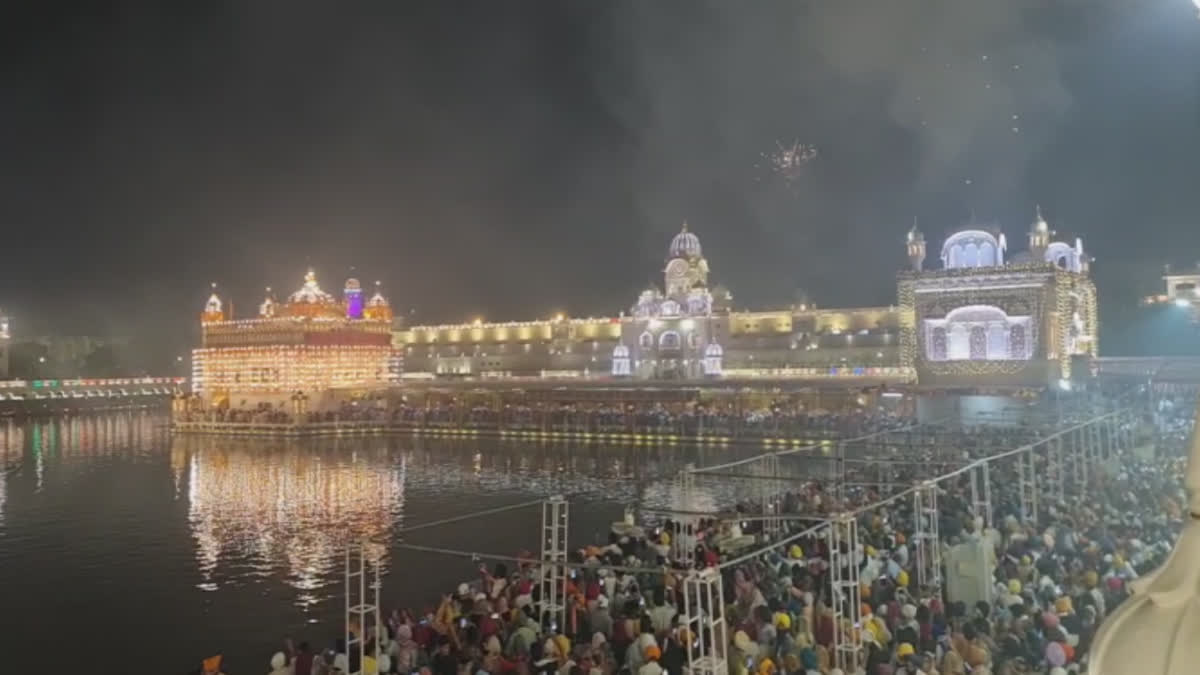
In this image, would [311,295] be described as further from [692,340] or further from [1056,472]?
[1056,472]

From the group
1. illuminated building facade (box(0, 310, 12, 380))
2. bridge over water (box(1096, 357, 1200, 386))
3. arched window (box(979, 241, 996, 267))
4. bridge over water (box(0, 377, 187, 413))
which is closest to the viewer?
bridge over water (box(1096, 357, 1200, 386))

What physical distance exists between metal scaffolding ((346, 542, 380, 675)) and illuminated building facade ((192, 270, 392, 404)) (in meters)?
33.9

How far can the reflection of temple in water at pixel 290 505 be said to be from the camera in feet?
56.4

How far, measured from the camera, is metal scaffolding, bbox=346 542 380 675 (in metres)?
9.45

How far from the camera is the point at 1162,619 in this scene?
68.4 inches

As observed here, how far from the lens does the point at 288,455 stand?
34.3 m

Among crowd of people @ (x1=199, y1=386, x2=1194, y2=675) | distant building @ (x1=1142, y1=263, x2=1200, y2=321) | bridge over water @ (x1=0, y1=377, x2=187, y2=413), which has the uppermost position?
distant building @ (x1=1142, y1=263, x2=1200, y2=321)

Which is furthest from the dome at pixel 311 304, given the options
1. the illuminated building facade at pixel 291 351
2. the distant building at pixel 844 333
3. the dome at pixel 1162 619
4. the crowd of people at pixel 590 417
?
the dome at pixel 1162 619

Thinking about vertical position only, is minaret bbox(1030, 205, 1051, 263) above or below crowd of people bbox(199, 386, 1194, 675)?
above

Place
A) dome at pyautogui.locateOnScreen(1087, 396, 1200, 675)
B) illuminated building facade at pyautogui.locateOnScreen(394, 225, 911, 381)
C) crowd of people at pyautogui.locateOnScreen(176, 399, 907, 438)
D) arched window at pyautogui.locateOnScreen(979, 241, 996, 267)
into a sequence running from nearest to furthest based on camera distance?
dome at pyautogui.locateOnScreen(1087, 396, 1200, 675) < crowd of people at pyautogui.locateOnScreen(176, 399, 907, 438) < arched window at pyautogui.locateOnScreen(979, 241, 996, 267) < illuminated building facade at pyautogui.locateOnScreen(394, 225, 911, 381)

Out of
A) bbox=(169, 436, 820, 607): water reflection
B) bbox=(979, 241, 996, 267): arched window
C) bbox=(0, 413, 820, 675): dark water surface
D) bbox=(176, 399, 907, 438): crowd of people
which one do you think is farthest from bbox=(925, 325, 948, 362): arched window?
bbox=(169, 436, 820, 607): water reflection

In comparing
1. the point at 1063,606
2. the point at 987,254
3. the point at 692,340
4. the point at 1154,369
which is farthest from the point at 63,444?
the point at 1154,369

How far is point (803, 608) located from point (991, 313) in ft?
120

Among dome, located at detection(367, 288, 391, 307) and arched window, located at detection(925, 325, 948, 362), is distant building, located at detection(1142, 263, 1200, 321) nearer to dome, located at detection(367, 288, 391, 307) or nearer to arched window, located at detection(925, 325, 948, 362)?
arched window, located at detection(925, 325, 948, 362)
